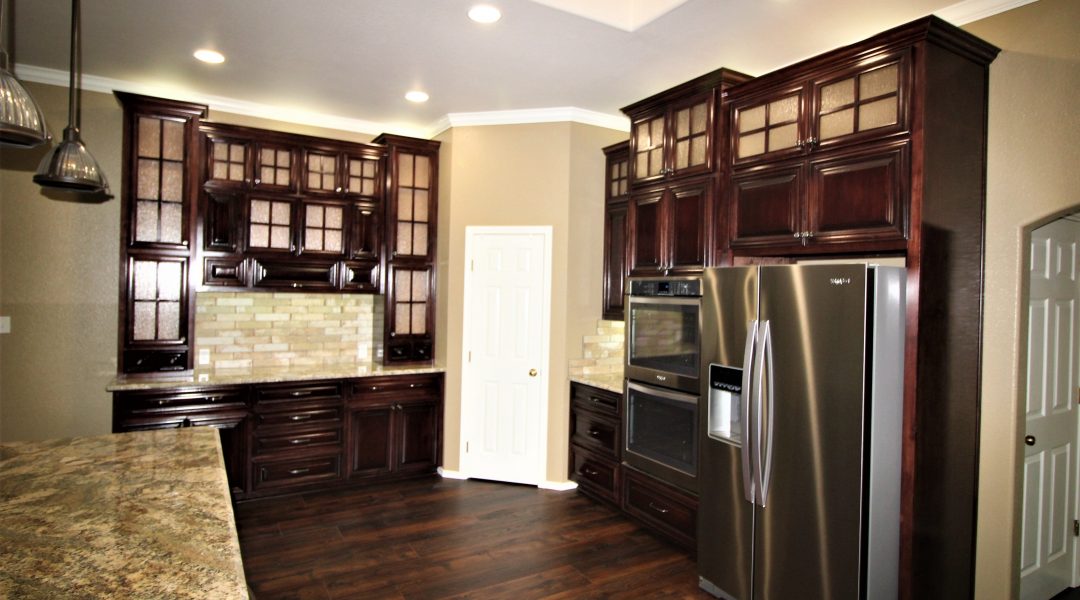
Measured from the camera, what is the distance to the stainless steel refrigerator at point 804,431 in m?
2.37

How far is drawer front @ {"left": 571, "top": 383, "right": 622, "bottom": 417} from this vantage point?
415 centimetres

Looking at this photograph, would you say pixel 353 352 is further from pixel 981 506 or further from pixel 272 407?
pixel 981 506

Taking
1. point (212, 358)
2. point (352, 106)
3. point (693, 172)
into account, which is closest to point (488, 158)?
point (352, 106)

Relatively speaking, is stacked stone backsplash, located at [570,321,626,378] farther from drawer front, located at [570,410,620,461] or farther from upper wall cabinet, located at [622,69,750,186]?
upper wall cabinet, located at [622,69,750,186]

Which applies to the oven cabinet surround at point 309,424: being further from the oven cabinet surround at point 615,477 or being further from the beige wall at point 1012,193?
the beige wall at point 1012,193

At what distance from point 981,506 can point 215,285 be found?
475cm

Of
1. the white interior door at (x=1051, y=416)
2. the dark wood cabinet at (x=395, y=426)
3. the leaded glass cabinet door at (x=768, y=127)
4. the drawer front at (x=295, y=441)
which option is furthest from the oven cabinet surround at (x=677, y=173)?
the drawer front at (x=295, y=441)

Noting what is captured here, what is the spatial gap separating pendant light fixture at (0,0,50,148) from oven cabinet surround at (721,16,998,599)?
2.88m

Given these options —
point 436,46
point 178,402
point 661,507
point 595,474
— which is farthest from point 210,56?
point 661,507

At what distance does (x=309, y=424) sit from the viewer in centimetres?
444

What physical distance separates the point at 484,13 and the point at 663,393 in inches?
88.6

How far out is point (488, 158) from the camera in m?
4.78

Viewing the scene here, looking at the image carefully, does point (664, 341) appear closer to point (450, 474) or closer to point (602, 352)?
point (602, 352)

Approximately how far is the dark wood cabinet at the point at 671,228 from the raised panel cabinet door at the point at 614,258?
0.59m
